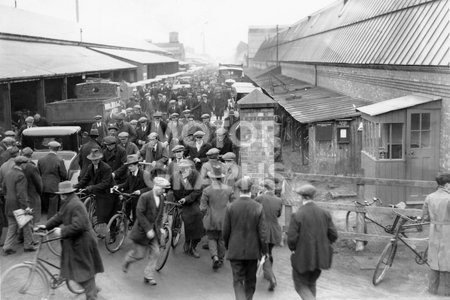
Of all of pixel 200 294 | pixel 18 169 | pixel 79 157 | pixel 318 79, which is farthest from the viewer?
pixel 318 79

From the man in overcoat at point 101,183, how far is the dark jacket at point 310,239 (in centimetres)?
434

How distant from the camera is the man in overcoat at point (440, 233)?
7.50 meters

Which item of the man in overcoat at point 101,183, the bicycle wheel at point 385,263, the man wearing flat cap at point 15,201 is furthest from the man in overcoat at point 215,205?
the man wearing flat cap at point 15,201

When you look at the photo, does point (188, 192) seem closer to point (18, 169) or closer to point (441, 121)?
point (18, 169)

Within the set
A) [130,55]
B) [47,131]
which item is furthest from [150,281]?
[130,55]

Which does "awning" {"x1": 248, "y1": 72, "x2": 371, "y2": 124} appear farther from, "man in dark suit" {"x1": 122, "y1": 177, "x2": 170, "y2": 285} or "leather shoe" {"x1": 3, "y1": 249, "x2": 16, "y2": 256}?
"leather shoe" {"x1": 3, "y1": 249, "x2": 16, "y2": 256}

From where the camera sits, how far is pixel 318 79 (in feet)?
95.9

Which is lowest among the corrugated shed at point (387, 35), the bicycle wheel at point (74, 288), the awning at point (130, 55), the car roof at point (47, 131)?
the bicycle wheel at point (74, 288)

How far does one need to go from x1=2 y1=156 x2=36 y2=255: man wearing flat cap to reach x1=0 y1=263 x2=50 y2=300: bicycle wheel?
2.12 metres

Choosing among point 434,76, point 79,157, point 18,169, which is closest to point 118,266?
point 18,169

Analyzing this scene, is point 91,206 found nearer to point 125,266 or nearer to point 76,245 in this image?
point 125,266

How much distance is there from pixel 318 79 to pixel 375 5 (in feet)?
22.8

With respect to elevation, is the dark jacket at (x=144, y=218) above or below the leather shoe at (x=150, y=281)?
above

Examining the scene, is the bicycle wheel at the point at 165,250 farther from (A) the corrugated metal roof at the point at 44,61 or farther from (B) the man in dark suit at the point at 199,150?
(A) the corrugated metal roof at the point at 44,61
